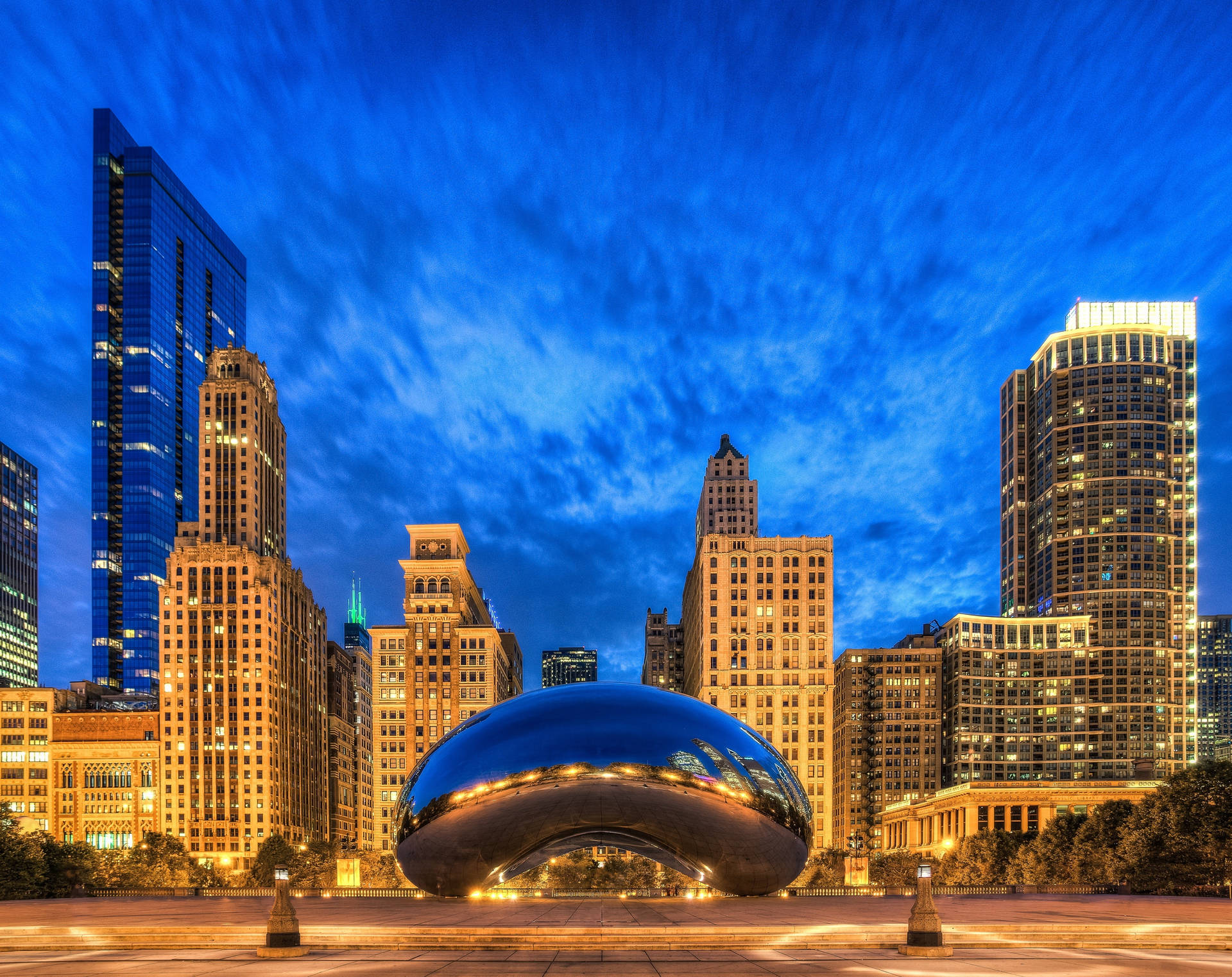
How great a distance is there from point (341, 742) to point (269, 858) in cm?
7903

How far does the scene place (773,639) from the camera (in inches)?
4107

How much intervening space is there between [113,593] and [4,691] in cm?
7255

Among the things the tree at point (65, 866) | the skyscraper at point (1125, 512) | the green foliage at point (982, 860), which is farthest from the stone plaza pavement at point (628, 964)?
the skyscraper at point (1125, 512)

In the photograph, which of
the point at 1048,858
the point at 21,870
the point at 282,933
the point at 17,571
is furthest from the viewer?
the point at 17,571

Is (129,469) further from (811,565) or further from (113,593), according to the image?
(811,565)

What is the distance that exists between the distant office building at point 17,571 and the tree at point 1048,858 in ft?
595

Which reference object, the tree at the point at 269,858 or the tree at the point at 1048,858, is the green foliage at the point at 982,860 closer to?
the tree at the point at 1048,858

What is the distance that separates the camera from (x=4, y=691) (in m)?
127

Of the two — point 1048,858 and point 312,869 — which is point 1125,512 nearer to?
point 1048,858

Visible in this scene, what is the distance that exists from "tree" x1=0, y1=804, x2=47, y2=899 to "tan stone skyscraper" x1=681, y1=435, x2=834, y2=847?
6937 cm

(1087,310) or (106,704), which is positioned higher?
(1087,310)

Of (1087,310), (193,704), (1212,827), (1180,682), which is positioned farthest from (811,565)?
(1087,310)

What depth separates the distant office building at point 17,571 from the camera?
174625 millimetres

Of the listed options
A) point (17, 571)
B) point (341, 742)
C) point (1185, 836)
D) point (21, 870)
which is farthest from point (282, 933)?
point (17, 571)
